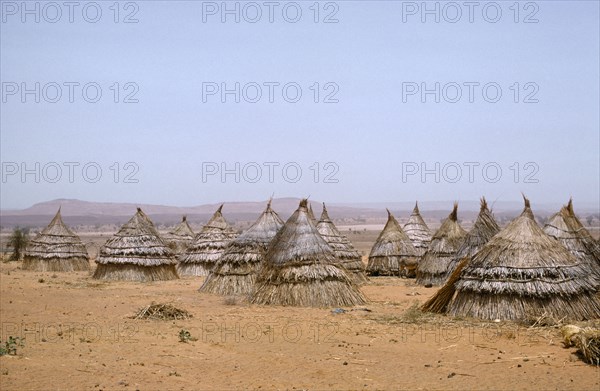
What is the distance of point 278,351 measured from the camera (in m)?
11.0

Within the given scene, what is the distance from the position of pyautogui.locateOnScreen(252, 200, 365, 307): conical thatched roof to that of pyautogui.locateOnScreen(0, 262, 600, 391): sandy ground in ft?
2.01

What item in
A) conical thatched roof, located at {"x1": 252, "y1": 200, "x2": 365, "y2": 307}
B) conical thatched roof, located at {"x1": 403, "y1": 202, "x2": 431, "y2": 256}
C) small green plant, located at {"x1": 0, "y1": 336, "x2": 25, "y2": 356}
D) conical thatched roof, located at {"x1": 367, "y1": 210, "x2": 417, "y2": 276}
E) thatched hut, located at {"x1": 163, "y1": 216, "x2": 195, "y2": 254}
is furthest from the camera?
thatched hut, located at {"x1": 163, "y1": 216, "x2": 195, "y2": 254}

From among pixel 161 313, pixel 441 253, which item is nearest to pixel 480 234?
pixel 441 253

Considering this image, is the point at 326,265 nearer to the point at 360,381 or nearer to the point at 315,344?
the point at 315,344

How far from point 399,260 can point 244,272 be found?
401 inches

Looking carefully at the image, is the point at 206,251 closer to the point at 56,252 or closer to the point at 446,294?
the point at 56,252

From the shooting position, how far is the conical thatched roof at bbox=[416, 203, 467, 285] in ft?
74.4

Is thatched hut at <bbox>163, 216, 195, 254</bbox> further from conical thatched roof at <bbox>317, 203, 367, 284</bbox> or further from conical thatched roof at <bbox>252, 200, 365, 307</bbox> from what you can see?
conical thatched roof at <bbox>252, 200, 365, 307</bbox>

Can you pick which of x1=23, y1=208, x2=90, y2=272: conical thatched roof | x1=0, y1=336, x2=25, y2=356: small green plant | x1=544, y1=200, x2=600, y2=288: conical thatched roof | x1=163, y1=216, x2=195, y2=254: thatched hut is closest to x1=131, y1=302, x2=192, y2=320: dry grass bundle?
x1=0, y1=336, x2=25, y2=356: small green plant

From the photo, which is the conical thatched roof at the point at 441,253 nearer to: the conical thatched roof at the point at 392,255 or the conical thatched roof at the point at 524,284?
the conical thatched roof at the point at 392,255

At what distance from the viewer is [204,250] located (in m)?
26.8

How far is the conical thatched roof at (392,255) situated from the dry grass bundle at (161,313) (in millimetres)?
14149

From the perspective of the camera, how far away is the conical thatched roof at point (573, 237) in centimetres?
1889

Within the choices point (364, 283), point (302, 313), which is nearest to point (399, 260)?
point (364, 283)
